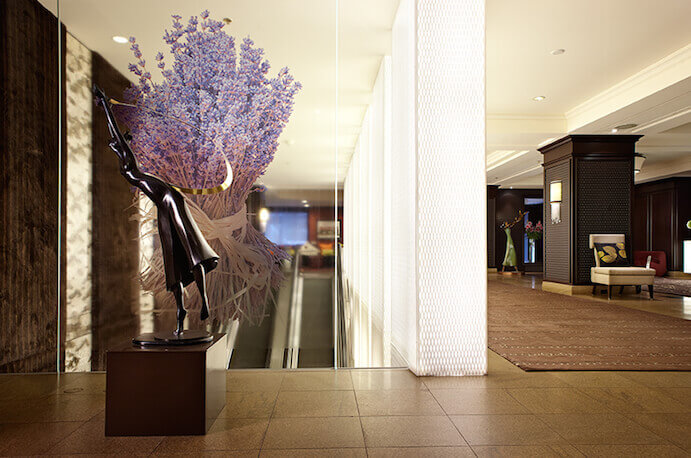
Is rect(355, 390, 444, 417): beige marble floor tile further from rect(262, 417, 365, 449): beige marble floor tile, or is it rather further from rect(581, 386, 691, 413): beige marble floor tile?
rect(581, 386, 691, 413): beige marble floor tile

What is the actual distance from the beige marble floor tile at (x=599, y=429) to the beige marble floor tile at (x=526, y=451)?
0.36 feet

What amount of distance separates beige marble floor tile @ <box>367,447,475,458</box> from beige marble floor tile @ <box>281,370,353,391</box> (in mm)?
908

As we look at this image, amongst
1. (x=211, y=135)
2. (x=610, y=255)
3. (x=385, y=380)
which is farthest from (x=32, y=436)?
(x=610, y=255)

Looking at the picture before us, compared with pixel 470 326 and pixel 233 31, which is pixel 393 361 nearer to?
pixel 470 326

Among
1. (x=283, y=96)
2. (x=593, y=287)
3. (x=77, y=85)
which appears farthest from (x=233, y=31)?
(x=593, y=287)

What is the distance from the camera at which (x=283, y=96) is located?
3344mm

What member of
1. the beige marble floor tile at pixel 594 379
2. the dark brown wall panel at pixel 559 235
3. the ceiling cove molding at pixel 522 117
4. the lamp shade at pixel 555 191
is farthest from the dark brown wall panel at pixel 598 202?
the beige marble floor tile at pixel 594 379

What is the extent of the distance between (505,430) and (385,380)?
97 centimetres

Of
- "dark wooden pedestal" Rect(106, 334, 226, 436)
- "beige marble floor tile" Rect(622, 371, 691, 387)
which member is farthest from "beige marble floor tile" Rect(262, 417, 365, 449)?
"beige marble floor tile" Rect(622, 371, 691, 387)

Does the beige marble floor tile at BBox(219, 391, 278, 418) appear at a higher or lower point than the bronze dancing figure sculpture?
lower

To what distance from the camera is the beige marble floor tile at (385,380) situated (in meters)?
2.84

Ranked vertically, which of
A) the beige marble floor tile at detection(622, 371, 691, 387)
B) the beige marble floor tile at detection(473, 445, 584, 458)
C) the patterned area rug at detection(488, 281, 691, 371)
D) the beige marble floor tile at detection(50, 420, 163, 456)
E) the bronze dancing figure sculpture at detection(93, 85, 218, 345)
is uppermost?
the bronze dancing figure sculpture at detection(93, 85, 218, 345)

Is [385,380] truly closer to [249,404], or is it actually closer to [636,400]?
[249,404]

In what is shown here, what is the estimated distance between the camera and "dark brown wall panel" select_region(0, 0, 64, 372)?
320cm
